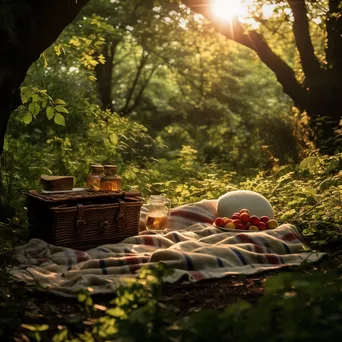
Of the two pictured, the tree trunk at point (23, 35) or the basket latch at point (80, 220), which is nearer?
the tree trunk at point (23, 35)

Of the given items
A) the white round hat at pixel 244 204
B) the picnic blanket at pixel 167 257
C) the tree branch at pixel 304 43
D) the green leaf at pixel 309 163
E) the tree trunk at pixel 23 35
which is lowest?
the picnic blanket at pixel 167 257

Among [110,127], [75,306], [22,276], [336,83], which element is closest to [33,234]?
[22,276]

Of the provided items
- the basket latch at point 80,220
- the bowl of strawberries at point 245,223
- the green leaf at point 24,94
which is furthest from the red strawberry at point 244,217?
the green leaf at point 24,94

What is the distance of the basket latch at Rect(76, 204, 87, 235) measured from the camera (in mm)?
5242

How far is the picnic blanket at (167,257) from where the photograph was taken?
171 inches

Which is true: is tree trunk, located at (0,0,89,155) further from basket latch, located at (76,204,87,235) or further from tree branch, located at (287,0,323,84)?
tree branch, located at (287,0,323,84)

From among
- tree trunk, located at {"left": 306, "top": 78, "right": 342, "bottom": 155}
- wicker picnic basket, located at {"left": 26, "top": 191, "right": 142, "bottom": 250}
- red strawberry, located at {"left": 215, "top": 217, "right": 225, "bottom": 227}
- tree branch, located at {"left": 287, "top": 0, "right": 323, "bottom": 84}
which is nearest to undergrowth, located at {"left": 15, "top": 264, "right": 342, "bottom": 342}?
wicker picnic basket, located at {"left": 26, "top": 191, "right": 142, "bottom": 250}

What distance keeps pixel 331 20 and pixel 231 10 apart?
1.94m

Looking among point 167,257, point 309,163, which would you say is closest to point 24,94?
point 167,257

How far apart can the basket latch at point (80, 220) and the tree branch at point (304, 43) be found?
278 inches

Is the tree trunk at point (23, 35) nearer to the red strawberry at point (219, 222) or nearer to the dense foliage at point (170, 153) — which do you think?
the dense foliage at point (170, 153)

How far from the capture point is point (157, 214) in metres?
6.02

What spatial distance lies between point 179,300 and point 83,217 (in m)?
1.56

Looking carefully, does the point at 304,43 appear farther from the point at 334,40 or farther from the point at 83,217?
the point at 83,217
